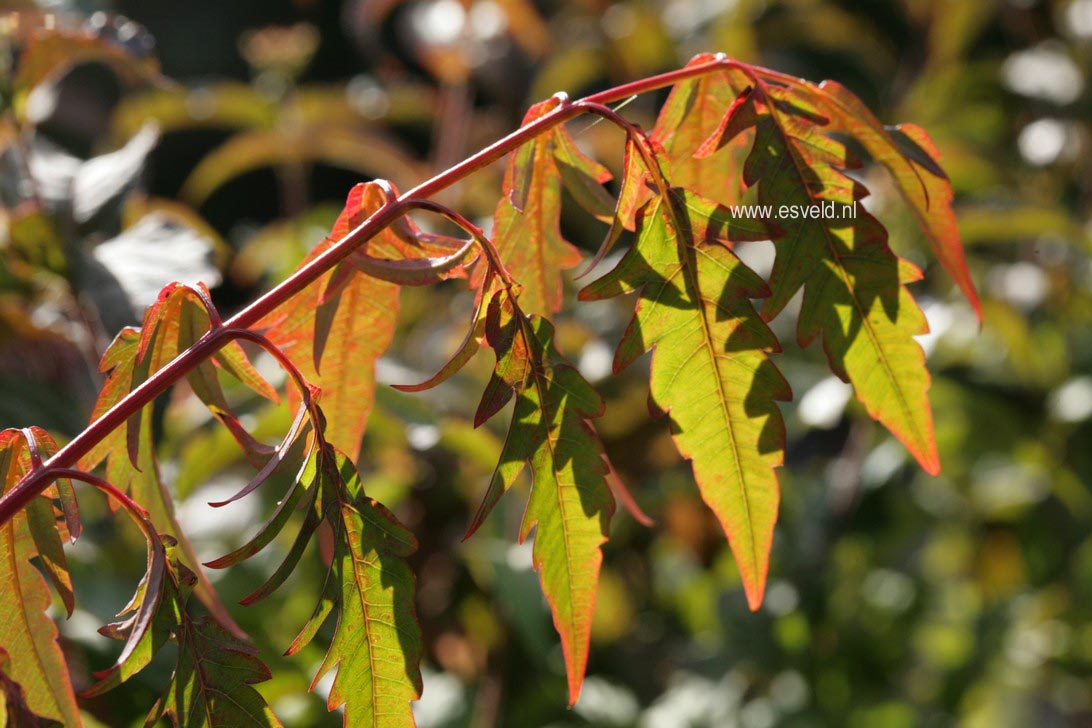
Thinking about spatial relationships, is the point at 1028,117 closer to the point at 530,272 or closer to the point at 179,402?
the point at 179,402

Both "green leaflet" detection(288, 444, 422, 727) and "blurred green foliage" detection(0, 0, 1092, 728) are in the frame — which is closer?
"green leaflet" detection(288, 444, 422, 727)

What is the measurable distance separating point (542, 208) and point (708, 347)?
12 cm

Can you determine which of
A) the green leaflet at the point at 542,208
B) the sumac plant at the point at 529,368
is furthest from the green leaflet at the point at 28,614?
the green leaflet at the point at 542,208

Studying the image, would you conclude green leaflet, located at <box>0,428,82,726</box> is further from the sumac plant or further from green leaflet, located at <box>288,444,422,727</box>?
green leaflet, located at <box>288,444,422,727</box>

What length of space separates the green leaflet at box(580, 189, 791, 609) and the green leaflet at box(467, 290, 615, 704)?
3 cm

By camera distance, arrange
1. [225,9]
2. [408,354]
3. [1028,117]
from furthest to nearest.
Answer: [225,9], [1028,117], [408,354]

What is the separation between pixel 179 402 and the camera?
3.75 feet

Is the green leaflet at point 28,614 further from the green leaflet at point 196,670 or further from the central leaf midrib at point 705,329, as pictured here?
the central leaf midrib at point 705,329

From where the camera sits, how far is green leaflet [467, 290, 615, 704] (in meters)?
0.46

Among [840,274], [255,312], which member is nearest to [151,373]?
[255,312]

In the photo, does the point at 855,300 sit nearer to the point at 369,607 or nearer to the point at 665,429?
the point at 369,607

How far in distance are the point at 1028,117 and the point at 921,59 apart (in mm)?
209

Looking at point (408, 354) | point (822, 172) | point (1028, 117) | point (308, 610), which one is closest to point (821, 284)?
point (822, 172)

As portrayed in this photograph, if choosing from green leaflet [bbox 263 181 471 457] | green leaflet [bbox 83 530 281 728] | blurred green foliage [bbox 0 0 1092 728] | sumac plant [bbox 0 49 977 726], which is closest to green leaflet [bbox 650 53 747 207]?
sumac plant [bbox 0 49 977 726]
